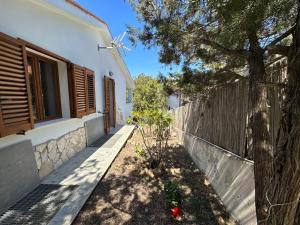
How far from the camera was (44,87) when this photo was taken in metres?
4.84

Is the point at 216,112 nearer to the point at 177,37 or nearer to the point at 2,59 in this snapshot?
the point at 177,37

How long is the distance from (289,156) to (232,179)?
2.02 metres

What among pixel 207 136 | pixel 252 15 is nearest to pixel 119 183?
pixel 207 136

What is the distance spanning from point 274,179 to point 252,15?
1.29 m

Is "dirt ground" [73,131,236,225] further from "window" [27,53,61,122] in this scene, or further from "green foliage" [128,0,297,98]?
"window" [27,53,61,122]

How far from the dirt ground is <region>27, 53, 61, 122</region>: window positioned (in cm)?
205

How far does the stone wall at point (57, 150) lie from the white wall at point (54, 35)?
0.52ft

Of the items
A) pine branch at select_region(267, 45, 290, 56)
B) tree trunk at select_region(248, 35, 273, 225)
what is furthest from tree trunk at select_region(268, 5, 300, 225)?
pine branch at select_region(267, 45, 290, 56)

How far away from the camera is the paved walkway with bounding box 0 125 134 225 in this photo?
265cm

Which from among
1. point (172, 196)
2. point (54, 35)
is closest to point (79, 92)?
point (54, 35)

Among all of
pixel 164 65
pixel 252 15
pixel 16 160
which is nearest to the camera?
pixel 252 15

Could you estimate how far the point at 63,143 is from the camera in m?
4.85

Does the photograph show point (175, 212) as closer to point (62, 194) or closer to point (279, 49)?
point (62, 194)

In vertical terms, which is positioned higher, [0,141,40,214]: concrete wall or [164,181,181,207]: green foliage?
[0,141,40,214]: concrete wall
